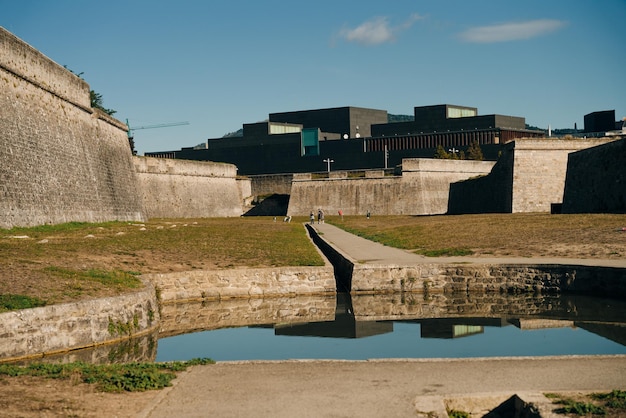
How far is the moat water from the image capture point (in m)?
14.9

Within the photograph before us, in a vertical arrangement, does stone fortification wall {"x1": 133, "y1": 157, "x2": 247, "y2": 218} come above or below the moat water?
above

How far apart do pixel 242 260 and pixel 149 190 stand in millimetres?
38949

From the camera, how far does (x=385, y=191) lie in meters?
74.9

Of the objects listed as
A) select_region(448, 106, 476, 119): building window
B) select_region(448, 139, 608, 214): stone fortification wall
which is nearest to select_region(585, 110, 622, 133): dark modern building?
select_region(448, 106, 476, 119): building window

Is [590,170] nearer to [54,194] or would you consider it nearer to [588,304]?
[588,304]

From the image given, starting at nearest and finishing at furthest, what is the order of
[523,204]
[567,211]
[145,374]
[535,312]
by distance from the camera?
[145,374], [535,312], [567,211], [523,204]

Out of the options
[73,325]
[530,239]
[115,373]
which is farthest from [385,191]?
[115,373]

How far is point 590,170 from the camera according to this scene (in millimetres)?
42125

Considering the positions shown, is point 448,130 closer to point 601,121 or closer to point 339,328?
point 601,121

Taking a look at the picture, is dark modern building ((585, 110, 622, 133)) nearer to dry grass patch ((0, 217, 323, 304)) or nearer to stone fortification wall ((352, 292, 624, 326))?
dry grass patch ((0, 217, 323, 304))

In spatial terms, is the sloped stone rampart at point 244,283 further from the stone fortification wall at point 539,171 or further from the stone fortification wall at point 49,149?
the stone fortification wall at point 539,171

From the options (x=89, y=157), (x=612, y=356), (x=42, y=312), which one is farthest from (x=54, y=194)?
(x=612, y=356)

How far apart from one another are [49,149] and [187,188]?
36.5 m

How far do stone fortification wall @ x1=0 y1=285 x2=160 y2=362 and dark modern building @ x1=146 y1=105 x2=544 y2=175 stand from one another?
85482mm
